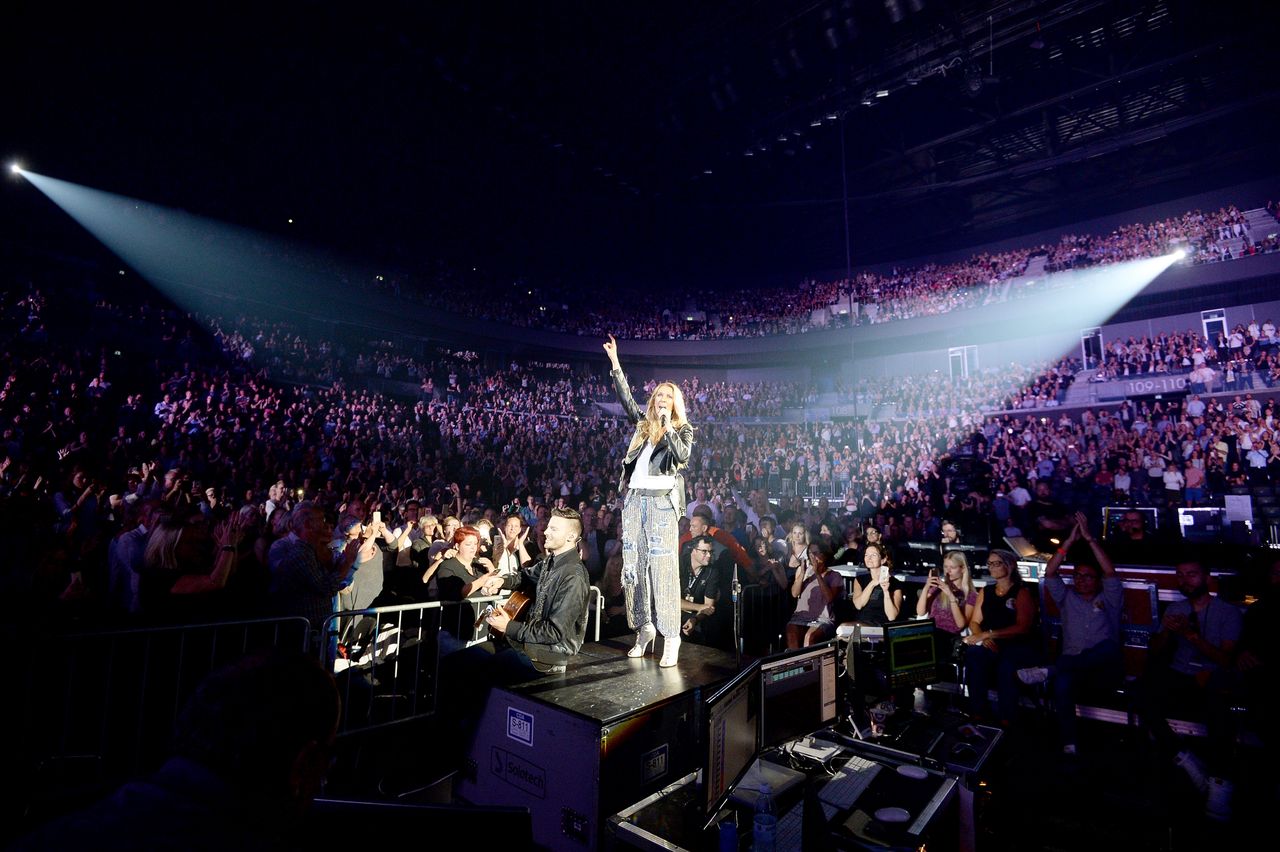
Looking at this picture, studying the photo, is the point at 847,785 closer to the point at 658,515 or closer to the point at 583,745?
the point at 583,745

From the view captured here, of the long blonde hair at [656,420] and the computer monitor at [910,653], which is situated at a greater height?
the long blonde hair at [656,420]

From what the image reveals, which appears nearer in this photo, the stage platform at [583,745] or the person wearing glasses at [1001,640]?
the stage platform at [583,745]

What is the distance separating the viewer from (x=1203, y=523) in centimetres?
947

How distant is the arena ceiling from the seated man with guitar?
37.6ft

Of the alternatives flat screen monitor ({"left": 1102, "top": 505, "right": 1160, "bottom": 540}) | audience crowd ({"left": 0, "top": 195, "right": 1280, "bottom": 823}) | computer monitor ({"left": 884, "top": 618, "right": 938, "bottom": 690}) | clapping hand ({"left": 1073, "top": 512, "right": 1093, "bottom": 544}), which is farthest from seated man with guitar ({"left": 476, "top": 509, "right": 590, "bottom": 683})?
flat screen monitor ({"left": 1102, "top": 505, "right": 1160, "bottom": 540})

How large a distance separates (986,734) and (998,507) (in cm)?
966

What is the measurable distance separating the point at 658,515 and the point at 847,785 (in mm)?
1710

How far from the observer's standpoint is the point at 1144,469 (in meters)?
12.2

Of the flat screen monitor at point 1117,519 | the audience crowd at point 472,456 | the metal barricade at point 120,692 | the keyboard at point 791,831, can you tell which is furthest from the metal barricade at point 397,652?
the flat screen monitor at point 1117,519

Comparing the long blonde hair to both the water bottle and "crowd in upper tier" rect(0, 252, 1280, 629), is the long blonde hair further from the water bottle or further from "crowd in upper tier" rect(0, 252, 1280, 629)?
"crowd in upper tier" rect(0, 252, 1280, 629)

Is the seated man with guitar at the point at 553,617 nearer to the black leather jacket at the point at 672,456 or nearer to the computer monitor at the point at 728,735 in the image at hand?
the black leather jacket at the point at 672,456

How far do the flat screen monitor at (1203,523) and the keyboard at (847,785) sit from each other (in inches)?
351

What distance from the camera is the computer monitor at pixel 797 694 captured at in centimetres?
265

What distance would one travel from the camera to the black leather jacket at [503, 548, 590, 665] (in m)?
3.61
